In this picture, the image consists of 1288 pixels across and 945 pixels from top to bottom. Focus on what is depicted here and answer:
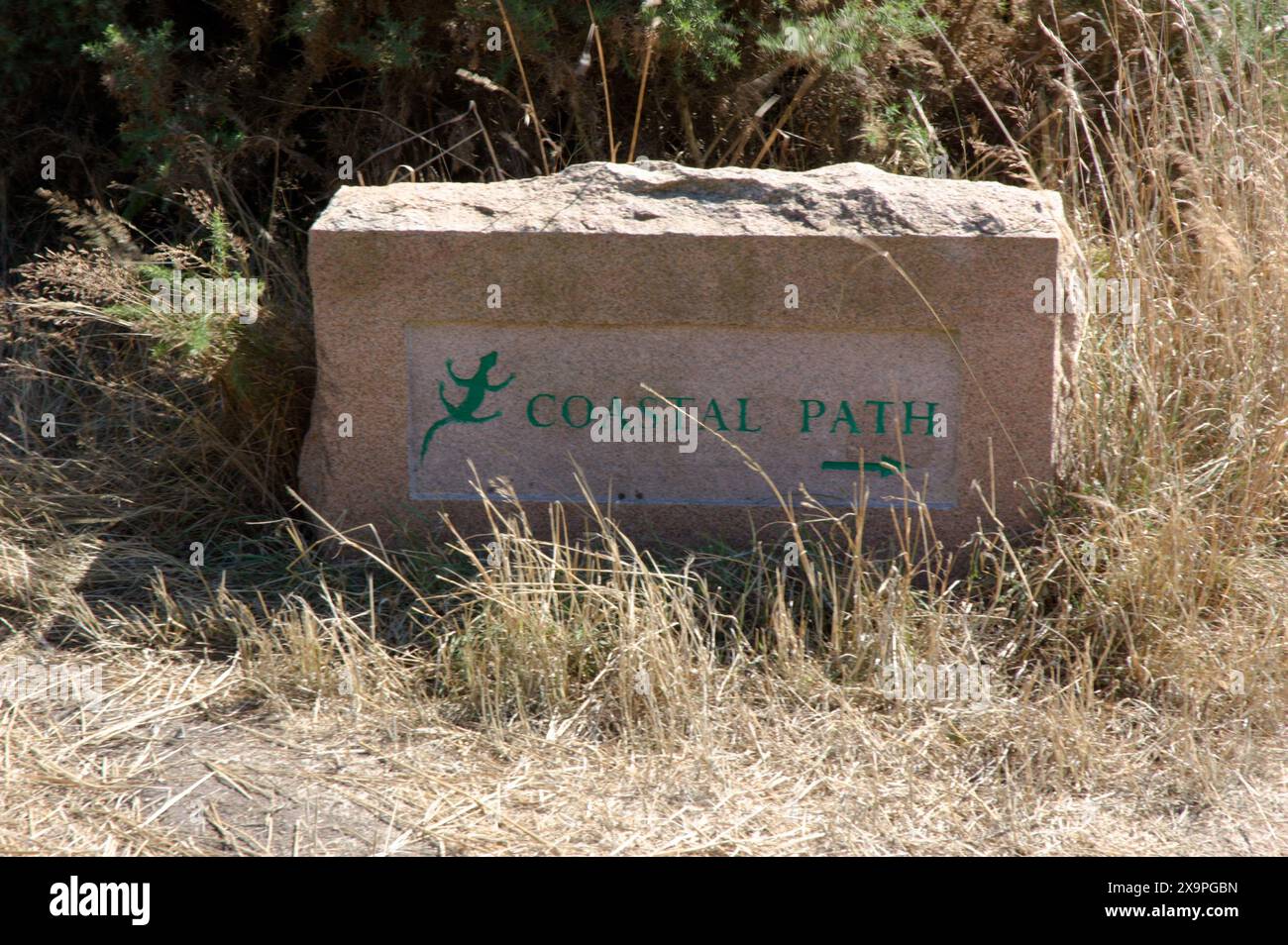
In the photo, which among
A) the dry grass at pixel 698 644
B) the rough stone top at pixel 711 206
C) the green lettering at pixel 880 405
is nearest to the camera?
the dry grass at pixel 698 644

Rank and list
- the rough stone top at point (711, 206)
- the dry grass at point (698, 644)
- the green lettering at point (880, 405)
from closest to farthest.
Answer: the dry grass at point (698, 644)
the rough stone top at point (711, 206)
the green lettering at point (880, 405)

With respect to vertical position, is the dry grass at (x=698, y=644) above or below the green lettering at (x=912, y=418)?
below

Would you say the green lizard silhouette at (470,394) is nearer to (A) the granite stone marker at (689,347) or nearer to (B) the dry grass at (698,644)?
(A) the granite stone marker at (689,347)

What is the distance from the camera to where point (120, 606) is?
3328 mm

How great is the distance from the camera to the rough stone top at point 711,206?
3.15m

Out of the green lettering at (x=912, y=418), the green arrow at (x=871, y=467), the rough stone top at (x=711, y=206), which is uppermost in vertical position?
the rough stone top at (x=711, y=206)

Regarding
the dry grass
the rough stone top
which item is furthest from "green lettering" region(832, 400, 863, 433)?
the rough stone top

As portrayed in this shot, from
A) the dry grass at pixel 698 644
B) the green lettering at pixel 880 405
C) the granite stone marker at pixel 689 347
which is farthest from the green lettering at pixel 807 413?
the dry grass at pixel 698 644

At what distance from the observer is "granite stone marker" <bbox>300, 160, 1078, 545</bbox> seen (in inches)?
125

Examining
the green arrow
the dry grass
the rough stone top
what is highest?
the rough stone top

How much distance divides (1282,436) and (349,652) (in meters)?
2.34

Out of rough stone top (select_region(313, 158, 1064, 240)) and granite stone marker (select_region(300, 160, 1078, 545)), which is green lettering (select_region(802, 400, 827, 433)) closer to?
granite stone marker (select_region(300, 160, 1078, 545))

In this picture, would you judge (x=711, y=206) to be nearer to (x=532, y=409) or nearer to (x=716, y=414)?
(x=716, y=414)

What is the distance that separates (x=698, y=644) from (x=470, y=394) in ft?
2.94
